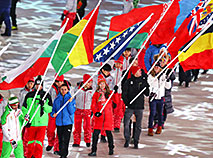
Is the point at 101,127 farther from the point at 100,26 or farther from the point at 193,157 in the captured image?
the point at 100,26

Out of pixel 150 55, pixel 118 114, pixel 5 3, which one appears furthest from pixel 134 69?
pixel 5 3

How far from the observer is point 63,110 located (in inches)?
528

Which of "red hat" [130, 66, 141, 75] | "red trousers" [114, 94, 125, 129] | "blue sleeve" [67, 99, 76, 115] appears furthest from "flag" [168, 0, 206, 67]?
Answer: "blue sleeve" [67, 99, 76, 115]

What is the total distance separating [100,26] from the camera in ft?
90.4

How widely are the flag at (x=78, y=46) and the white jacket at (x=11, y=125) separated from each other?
1174mm

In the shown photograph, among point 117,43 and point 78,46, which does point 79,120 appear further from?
point 78,46

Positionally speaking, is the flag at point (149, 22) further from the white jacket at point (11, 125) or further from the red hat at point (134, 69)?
the white jacket at point (11, 125)

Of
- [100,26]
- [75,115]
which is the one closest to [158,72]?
[75,115]

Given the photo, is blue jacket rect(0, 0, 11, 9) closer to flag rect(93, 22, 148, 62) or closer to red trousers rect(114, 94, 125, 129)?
red trousers rect(114, 94, 125, 129)

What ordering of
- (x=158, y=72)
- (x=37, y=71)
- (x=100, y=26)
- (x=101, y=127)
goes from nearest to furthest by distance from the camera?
(x=37, y=71), (x=101, y=127), (x=158, y=72), (x=100, y=26)

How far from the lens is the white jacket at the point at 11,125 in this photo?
41.4 ft

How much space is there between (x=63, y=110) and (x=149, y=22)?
8.63 feet

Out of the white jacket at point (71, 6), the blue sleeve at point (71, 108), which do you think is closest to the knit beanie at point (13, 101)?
the blue sleeve at point (71, 108)

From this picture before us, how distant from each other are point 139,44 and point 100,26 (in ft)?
43.6
